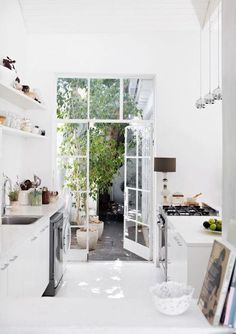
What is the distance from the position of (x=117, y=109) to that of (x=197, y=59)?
1428 mm

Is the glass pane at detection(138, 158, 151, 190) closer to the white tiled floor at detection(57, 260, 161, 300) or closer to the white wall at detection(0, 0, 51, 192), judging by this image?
the white tiled floor at detection(57, 260, 161, 300)

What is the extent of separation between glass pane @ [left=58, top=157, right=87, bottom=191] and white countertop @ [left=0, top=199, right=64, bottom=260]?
3.72 feet

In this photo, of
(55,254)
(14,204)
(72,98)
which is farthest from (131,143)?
(55,254)

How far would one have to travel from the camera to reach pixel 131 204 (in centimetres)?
616

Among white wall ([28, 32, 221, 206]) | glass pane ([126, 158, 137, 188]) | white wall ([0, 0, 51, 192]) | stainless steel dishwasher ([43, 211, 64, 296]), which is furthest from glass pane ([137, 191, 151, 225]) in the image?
stainless steel dishwasher ([43, 211, 64, 296])

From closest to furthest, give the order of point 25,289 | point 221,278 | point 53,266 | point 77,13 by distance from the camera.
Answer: point 221,278 → point 25,289 → point 53,266 → point 77,13

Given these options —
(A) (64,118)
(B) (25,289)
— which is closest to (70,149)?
(A) (64,118)

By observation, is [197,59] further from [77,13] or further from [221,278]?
[221,278]

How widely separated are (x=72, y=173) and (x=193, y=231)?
115 inches

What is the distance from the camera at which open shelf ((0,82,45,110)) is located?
13.0ft

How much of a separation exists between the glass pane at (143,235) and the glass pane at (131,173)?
67cm

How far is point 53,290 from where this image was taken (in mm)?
4184

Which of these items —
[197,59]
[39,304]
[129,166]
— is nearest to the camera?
[39,304]

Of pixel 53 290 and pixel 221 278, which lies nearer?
pixel 221 278
